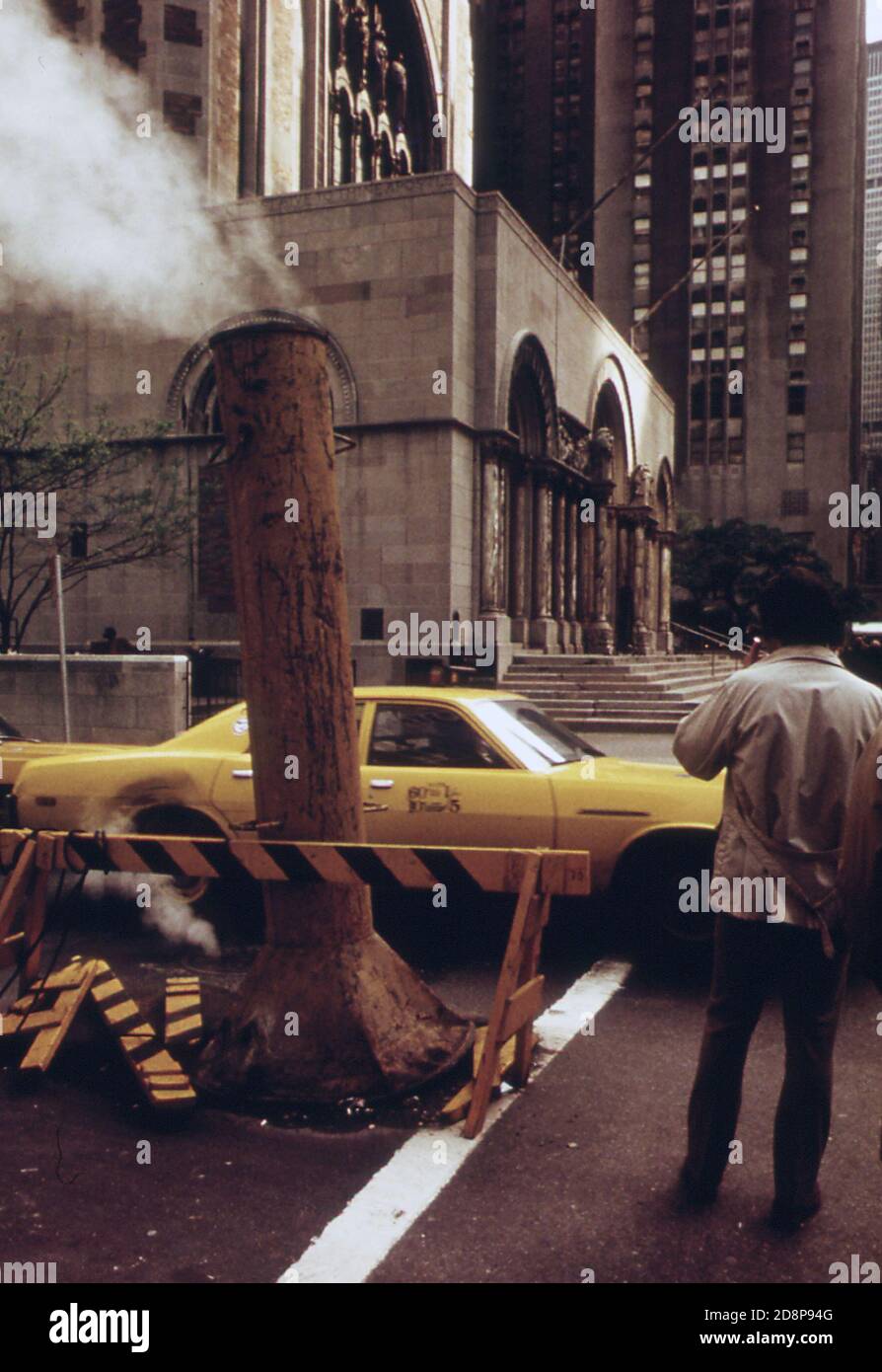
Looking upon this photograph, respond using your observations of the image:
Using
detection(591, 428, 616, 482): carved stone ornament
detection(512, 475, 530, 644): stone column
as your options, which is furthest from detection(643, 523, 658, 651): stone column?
detection(512, 475, 530, 644): stone column

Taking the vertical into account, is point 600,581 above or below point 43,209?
below

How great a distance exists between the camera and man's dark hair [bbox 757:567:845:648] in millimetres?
3453

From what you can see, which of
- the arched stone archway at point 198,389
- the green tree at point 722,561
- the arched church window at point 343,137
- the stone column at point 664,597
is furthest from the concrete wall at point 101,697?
the green tree at point 722,561

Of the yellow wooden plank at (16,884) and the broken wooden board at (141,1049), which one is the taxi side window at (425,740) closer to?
the broken wooden board at (141,1049)

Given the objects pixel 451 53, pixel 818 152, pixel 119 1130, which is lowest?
pixel 119 1130

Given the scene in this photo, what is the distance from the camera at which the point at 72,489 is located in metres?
22.2

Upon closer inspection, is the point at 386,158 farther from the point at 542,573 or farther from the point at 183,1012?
the point at 183,1012

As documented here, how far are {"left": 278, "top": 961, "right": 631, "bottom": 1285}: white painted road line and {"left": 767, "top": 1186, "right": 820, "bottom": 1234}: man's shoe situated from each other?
967 millimetres

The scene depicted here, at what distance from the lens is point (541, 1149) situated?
12.6 ft

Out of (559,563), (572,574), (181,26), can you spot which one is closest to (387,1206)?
(559,563)

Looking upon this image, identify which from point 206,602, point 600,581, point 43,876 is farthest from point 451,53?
point 43,876

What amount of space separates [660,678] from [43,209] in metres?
15.0
